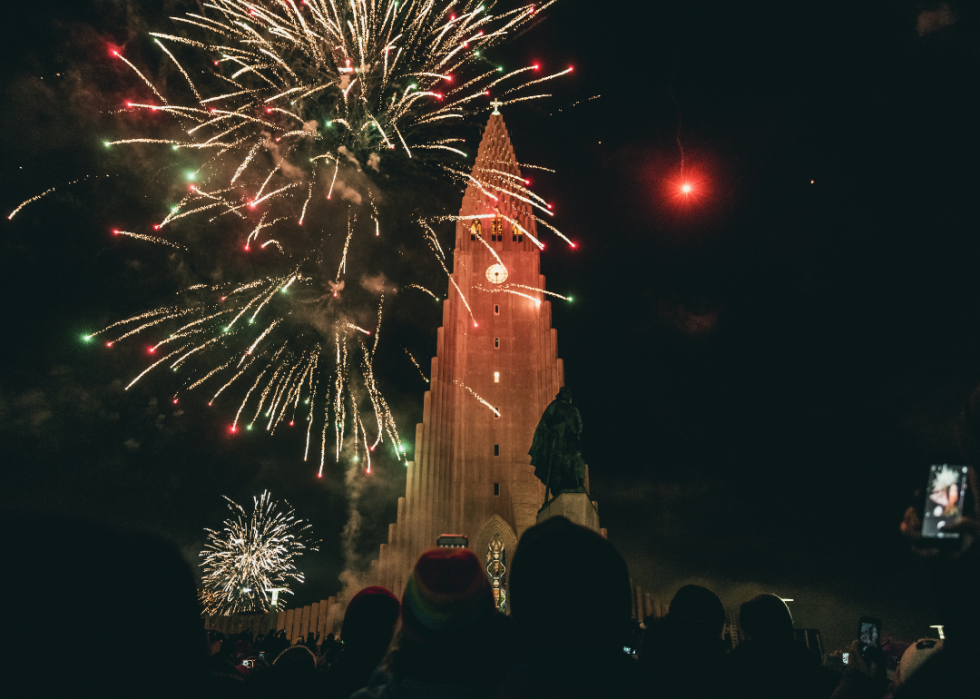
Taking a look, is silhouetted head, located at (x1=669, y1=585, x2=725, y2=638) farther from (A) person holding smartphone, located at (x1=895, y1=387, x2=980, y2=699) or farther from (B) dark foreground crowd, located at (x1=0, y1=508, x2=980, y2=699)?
(A) person holding smartphone, located at (x1=895, y1=387, x2=980, y2=699)

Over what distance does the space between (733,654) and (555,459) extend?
50.3 feet

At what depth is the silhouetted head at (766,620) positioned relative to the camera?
3498 millimetres

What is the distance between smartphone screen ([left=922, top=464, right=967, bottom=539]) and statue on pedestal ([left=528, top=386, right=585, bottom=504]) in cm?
1541

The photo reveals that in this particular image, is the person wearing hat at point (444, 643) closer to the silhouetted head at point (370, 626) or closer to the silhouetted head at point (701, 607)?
the silhouetted head at point (370, 626)

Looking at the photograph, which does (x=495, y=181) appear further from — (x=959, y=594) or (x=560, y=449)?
(x=959, y=594)

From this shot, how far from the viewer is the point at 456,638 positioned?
2609 mm

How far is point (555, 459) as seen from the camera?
1880 centimetres

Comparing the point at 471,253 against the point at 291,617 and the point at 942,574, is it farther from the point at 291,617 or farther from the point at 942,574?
the point at 942,574

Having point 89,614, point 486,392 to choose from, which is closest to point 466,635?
Answer: point 89,614

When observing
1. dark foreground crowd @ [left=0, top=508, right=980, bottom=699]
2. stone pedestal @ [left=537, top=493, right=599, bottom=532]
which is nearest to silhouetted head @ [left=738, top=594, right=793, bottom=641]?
dark foreground crowd @ [left=0, top=508, right=980, bottom=699]

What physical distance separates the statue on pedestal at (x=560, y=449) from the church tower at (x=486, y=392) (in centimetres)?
848

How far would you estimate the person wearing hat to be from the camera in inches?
100

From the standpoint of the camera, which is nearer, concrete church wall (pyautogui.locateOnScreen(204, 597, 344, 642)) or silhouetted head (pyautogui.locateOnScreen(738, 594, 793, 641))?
silhouetted head (pyautogui.locateOnScreen(738, 594, 793, 641))

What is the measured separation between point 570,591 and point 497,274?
33.3m
